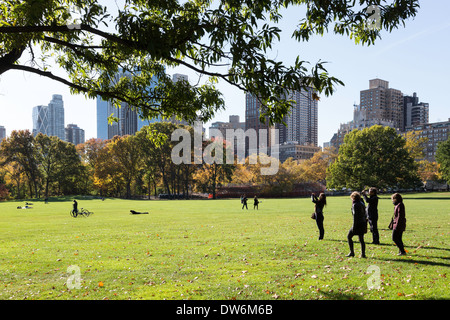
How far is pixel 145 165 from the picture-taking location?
90875 mm

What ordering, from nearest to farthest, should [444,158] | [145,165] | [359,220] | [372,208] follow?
[359,220] < [372,208] < [444,158] < [145,165]

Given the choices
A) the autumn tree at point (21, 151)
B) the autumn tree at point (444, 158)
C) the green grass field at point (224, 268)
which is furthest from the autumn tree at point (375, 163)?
the autumn tree at point (21, 151)

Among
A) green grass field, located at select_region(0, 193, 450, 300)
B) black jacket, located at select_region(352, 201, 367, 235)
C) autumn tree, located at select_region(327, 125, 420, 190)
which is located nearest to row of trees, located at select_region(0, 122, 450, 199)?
autumn tree, located at select_region(327, 125, 420, 190)

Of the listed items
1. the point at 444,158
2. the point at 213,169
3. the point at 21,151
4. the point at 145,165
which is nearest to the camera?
the point at 444,158

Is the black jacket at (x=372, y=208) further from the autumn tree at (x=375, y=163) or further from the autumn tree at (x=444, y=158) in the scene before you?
the autumn tree at (x=444, y=158)

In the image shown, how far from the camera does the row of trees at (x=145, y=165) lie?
Answer: 68.9 m

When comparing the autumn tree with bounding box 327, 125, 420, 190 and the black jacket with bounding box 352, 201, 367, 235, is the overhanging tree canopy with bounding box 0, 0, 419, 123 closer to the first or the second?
the black jacket with bounding box 352, 201, 367, 235

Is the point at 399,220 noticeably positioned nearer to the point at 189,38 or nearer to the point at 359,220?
the point at 359,220

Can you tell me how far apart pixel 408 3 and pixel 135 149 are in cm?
8447
